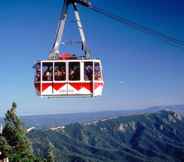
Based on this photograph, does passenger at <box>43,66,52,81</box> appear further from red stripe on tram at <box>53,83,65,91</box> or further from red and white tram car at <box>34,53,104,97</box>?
red stripe on tram at <box>53,83,65,91</box>

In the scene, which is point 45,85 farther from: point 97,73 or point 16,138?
point 16,138

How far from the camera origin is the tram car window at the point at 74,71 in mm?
40281

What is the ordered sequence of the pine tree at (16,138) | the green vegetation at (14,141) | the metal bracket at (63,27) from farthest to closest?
the pine tree at (16,138) → the green vegetation at (14,141) → the metal bracket at (63,27)

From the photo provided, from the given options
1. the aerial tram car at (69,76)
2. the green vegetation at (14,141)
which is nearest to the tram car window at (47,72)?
the aerial tram car at (69,76)

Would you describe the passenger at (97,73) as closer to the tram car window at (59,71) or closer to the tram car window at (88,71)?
the tram car window at (88,71)

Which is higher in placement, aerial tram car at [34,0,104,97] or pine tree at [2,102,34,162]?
aerial tram car at [34,0,104,97]

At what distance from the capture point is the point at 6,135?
102000mm

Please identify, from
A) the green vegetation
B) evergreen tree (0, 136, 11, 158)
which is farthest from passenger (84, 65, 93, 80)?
evergreen tree (0, 136, 11, 158)

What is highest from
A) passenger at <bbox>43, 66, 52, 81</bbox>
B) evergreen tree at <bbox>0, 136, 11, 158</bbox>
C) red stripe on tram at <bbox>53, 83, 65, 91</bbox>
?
passenger at <bbox>43, 66, 52, 81</bbox>

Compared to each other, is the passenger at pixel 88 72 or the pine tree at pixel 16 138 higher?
the passenger at pixel 88 72

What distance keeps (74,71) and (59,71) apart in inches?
52.8

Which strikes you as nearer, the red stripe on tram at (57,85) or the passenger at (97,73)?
the red stripe on tram at (57,85)

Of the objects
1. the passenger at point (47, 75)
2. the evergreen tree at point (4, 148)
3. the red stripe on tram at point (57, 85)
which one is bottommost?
the evergreen tree at point (4, 148)

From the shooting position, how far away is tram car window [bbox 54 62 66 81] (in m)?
40.4
